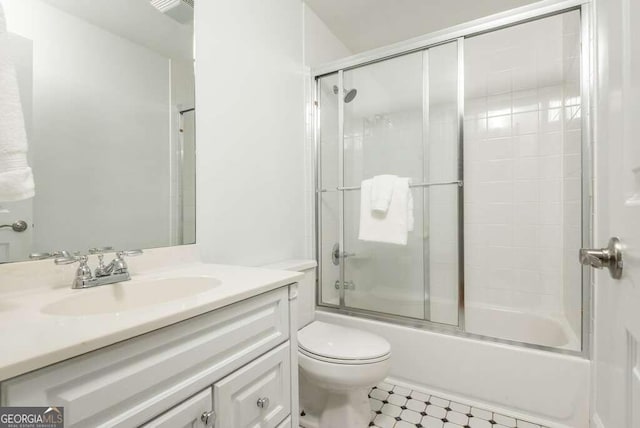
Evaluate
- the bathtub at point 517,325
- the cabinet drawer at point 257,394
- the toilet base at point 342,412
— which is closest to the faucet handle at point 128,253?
the cabinet drawer at point 257,394

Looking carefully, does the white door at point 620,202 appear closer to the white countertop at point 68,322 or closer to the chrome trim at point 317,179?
the white countertop at point 68,322

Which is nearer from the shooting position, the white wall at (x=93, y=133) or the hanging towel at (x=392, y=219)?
the white wall at (x=93, y=133)

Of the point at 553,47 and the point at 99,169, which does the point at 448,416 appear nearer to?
the point at 99,169

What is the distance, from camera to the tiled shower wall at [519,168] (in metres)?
1.96

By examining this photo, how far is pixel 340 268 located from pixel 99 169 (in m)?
1.44

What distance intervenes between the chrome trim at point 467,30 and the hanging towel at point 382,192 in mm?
722

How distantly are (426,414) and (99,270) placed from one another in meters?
1.51

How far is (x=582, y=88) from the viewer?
4.39ft

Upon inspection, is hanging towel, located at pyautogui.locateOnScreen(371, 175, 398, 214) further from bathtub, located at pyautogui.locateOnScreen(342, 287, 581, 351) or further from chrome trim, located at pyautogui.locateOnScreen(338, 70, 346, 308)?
bathtub, located at pyautogui.locateOnScreen(342, 287, 581, 351)

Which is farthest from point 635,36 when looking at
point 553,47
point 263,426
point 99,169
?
point 553,47

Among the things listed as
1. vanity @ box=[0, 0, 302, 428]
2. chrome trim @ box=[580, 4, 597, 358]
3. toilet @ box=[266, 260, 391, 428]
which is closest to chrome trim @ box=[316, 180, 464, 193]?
chrome trim @ box=[580, 4, 597, 358]

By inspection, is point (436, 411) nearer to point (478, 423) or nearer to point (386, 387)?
point (478, 423)

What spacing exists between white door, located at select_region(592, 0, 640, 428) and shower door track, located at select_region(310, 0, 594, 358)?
867mm

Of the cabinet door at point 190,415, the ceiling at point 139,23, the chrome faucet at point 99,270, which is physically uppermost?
the ceiling at point 139,23
